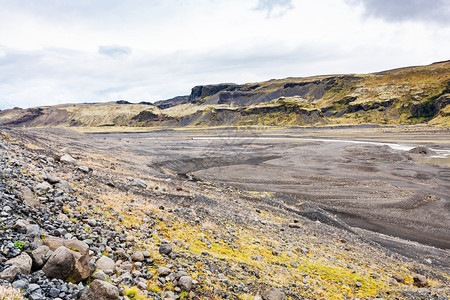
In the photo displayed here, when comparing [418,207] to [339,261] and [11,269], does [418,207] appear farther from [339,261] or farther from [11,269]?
[11,269]

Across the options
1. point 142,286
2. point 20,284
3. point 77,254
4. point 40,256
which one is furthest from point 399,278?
point 20,284

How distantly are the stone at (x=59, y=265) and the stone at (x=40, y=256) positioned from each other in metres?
0.18

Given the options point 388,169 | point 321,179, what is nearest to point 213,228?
point 321,179

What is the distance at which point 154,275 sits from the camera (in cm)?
711

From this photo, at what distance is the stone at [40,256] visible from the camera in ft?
17.6

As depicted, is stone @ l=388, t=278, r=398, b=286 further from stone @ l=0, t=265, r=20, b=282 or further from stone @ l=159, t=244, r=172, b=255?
stone @ l=0, t=265, r=20, b=282

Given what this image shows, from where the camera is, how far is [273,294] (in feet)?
25.8

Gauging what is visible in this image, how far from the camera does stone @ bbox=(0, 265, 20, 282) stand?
4676 mm

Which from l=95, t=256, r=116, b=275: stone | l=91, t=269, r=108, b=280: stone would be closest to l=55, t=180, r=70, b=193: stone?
l=95, t=256, r=116, b=275: stone

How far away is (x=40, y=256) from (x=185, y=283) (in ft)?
11.5

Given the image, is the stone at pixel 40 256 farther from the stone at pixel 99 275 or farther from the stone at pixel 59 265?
the stone at pixel 99 275

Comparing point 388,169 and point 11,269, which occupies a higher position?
point 11,269

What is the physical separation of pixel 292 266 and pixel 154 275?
6.22m

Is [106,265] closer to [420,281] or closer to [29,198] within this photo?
[29,198]
